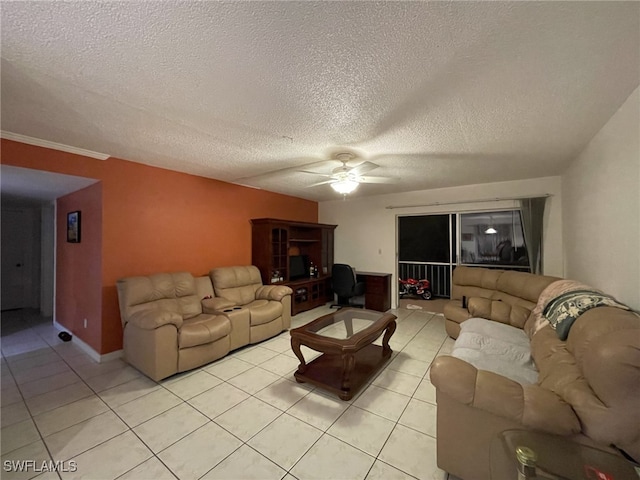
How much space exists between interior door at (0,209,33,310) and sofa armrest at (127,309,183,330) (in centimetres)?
489

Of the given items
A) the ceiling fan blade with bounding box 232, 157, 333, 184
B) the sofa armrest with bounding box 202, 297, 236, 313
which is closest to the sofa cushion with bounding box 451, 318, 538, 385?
the ceiling fan blade with bounding box 232, 157, 333, 184

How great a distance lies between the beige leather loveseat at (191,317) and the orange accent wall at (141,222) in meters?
0.29

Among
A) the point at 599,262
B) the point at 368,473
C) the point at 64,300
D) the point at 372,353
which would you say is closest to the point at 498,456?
the point at 368,473

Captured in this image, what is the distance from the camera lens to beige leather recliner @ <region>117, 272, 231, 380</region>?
2.46 metres

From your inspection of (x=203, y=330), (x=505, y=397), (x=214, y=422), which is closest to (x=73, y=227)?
(x=203, y=330)

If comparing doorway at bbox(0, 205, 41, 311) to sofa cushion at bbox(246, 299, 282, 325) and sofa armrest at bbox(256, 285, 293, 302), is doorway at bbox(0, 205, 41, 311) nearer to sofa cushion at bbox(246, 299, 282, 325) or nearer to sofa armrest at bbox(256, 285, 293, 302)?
sofa armrest at bbox(256, 285, 293, 302)

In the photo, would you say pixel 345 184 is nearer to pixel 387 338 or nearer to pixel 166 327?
pixel 387 338

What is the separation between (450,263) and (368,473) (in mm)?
4202

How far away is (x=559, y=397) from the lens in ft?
3.97

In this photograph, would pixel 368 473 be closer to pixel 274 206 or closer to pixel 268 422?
pixel 268 422

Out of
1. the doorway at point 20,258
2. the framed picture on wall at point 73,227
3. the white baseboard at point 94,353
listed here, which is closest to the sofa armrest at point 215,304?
the white baseboard at point 94,353

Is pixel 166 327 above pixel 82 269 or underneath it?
underneath

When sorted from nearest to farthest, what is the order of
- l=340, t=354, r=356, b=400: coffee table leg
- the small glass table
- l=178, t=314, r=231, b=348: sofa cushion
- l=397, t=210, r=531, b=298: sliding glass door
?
the small glass table → l=340, t=354, r=356, b=400: coffee table leg → l=178, t=314, r=231, b=348: sofa cushion → l=397, t=210, r=531, b=298: sliding glass door

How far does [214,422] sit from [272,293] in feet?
6.54
